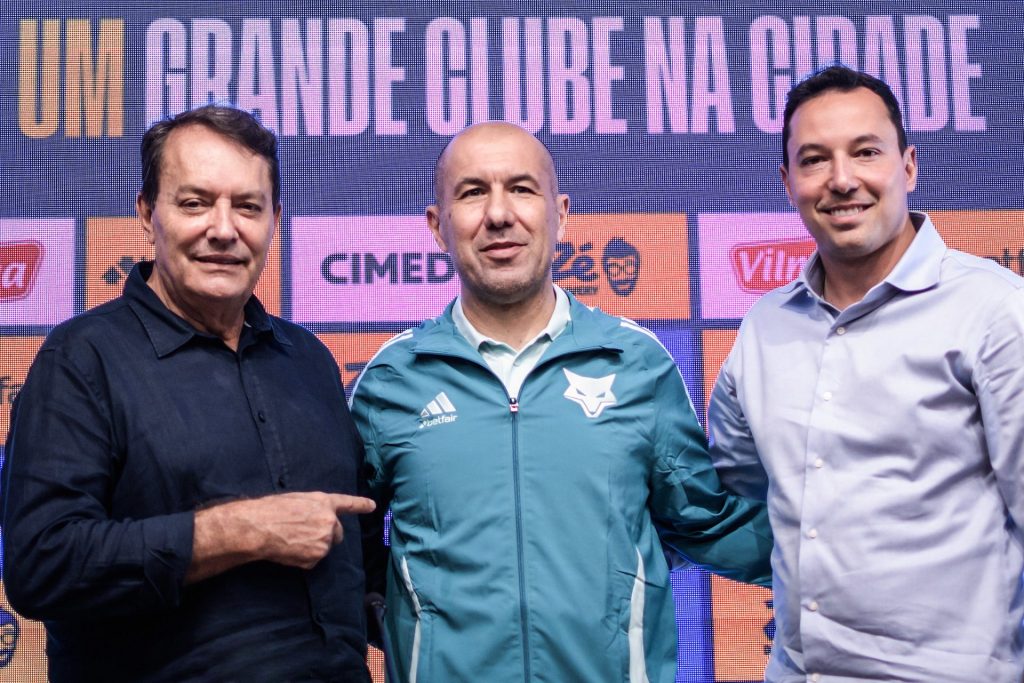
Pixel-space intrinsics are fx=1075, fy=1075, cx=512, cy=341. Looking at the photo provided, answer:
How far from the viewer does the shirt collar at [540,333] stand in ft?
5.62

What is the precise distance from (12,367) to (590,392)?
142cm

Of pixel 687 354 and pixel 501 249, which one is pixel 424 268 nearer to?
pixel 687 354

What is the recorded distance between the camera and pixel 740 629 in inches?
93.3

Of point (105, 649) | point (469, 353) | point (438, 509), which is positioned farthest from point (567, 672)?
point (105, 649)

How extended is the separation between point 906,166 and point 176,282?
3.47ft

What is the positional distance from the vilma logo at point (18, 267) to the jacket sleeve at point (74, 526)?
3.87 feet

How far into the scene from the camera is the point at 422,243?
2.42 meters

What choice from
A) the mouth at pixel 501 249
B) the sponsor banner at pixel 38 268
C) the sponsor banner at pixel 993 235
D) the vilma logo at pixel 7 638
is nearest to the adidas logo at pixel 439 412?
the mouth at pixel 501 249

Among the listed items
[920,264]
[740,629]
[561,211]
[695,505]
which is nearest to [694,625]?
[740,629]

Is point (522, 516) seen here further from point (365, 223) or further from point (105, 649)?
point (365, 223)

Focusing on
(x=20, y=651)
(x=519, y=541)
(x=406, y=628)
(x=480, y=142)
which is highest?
(x=480, y=142)

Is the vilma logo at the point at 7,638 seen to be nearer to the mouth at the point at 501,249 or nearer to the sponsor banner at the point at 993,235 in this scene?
the mouth at the point at 501,249

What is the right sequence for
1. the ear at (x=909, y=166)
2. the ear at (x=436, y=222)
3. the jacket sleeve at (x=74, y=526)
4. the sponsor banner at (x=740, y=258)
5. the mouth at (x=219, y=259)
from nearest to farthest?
the jacket sleeve at (x=74, y=526) < the mouth at (x=219, y=259) < the ear at (x=909, y=166) < the ear at (x=436, y=222) < the sponsor banner at (x=740, y=258)

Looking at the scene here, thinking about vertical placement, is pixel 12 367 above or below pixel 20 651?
above
